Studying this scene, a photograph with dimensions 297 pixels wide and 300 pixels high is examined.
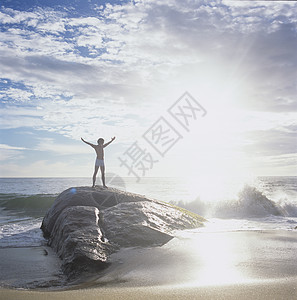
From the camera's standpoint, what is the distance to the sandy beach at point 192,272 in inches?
130

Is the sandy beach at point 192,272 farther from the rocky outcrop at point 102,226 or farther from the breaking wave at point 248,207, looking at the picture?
the breaking wave at point 248,207

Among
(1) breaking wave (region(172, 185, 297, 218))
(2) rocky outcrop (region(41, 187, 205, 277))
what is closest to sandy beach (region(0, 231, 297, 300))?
(2) rocky outcrop (region(41, 187, 205, 277))

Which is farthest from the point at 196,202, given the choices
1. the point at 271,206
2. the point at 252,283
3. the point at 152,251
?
the point at 252,283

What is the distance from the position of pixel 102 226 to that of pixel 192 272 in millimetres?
2868

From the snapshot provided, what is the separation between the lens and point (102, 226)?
6.50 meters

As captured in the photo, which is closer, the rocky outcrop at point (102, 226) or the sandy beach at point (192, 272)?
the sandy beach at point (192, 272)

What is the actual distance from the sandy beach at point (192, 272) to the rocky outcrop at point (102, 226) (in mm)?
310

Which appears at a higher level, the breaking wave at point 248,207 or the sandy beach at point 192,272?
the sandy beach at point 192,272

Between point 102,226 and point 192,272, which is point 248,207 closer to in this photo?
point 102,226

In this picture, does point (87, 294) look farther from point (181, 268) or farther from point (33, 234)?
point (33, 234)

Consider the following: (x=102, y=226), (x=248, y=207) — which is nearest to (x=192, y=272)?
(x=102, y=226)

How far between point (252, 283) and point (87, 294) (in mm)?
2021

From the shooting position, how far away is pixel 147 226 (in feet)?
21.7

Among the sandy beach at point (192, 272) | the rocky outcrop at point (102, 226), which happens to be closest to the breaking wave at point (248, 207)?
the rocky outcrop at point (102, 226)
